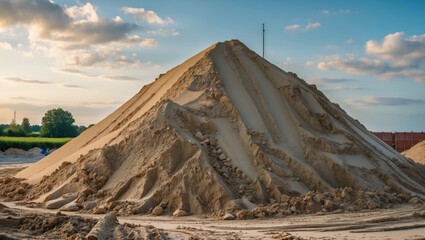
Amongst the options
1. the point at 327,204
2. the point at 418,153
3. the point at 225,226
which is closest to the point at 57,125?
the point at 418,153

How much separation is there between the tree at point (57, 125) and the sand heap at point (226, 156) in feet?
167

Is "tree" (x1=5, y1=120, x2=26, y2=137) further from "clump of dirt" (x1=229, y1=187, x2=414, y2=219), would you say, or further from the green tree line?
"clump of dirt" (x1=229, y1=187, x2=414, y2=219)

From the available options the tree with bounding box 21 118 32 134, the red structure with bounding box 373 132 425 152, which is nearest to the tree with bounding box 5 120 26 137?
the tree with bounding box 21 118 32 134

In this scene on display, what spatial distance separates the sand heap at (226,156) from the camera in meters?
12.2

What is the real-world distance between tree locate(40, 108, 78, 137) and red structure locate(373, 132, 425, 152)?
146ft

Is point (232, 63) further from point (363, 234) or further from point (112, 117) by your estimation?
point (363, 234)

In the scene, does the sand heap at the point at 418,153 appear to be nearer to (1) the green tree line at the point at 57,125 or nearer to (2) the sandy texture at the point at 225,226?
(2) the sandy texture at the point at 225,226

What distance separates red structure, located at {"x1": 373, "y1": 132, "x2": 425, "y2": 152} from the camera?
33688mm

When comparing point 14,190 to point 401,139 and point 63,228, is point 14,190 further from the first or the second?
point 401,139

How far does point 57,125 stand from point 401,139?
4669cm

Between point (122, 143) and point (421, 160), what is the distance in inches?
673

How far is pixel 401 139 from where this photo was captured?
3378 centimetres

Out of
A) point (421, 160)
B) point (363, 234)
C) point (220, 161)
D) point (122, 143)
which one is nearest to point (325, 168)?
point (220, 161)

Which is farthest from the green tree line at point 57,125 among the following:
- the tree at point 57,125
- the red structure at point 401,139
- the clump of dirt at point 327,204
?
the clump of dirt at point 327,204
